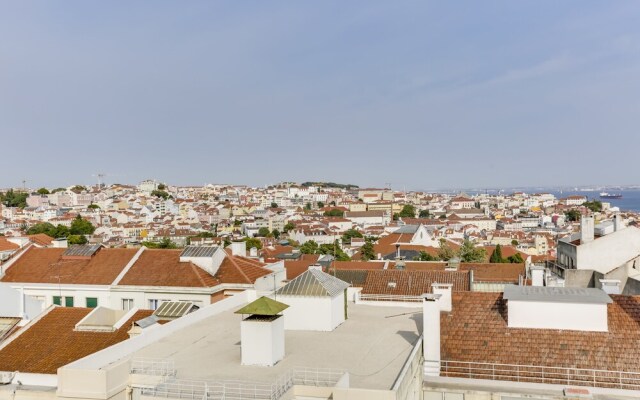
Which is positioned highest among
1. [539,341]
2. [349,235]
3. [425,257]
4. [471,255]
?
[539,341]

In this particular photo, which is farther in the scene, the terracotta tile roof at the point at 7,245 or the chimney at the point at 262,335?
the terracotta tile roof at the point at 7,245

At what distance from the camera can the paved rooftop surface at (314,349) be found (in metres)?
12.6

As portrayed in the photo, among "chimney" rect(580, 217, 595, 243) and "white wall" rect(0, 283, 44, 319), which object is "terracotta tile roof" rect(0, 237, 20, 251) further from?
"chimney" rect(580, 217, 595, 243)

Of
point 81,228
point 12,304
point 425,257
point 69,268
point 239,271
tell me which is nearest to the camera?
point 12,304

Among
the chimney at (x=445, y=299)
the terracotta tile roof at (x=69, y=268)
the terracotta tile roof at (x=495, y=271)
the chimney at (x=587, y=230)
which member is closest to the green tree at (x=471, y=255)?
the terracotta tile roof at (x=495, y=271)

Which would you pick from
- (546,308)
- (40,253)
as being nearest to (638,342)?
(546,308)

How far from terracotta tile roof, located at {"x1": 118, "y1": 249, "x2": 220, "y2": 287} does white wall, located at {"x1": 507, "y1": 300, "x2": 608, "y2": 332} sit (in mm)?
14659

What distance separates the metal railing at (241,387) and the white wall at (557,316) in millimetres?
5894

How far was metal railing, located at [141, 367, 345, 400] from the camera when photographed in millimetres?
10984

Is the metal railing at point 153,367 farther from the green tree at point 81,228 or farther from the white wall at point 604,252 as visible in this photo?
the green tree at point 81,228

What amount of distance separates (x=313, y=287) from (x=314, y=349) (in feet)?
9.55

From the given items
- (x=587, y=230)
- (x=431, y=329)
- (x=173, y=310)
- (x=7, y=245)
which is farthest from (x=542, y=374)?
(x=7, y=245)

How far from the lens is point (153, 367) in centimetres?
1306

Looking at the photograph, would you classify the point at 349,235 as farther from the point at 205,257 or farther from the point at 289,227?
the point at 205,257
